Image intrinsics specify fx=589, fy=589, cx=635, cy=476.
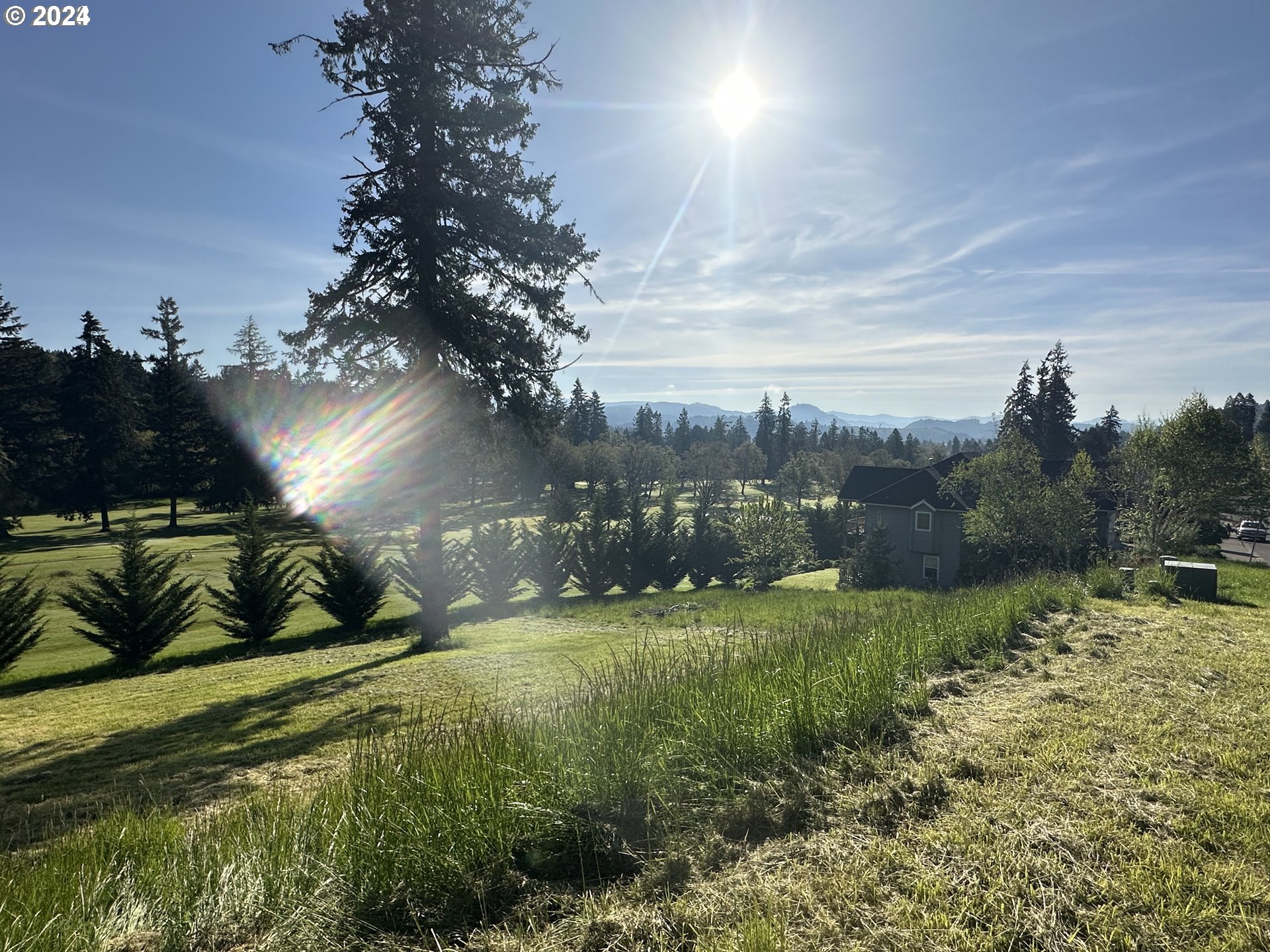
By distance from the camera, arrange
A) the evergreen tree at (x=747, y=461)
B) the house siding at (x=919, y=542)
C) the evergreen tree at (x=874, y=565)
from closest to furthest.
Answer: the evergreen tree at (x=874, y=565) < the house siding at (x=919, y=542) < the evergreen tree at (x=747, y=461)

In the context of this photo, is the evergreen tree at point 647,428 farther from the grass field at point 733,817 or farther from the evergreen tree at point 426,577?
the grass field at point 733,817

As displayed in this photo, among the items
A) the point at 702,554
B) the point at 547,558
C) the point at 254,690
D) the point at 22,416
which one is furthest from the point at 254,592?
the point at 22,416

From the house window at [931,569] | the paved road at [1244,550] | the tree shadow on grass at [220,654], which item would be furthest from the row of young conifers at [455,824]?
the paved road at [1244,550]

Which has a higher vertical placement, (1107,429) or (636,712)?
(1107,429)

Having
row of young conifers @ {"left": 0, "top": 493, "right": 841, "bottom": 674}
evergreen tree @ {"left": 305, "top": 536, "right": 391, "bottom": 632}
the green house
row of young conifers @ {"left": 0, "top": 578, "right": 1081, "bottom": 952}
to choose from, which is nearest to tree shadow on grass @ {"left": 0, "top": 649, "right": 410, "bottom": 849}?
row of young conifers @ {"left": 0, "top": 578, "right": 1081, "bottom": 952}

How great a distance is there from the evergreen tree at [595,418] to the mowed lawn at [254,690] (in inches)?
3930

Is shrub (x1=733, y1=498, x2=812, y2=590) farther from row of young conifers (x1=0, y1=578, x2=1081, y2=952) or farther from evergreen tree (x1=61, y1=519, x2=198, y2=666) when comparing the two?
row of young conifers (x1=0, y1=578, x2=1081, y2=952)

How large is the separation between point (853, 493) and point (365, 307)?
3801 cm

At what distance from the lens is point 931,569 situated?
3609 cm

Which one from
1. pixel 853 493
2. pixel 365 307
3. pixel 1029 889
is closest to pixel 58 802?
pixel 1029 889

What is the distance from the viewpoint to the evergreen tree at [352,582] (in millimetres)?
18656

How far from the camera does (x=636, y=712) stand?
16.7ft

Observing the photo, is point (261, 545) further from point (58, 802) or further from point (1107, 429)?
point (1107, 429)

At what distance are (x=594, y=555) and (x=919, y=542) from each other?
21811 mm
